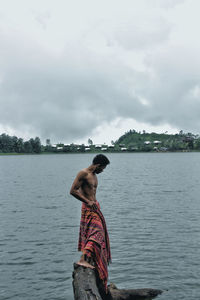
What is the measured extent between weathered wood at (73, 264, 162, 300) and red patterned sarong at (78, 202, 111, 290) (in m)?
0.26

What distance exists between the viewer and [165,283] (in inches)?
521

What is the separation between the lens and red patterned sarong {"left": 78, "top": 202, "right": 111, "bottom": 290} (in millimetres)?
9227

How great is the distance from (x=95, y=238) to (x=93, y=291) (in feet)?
5.27

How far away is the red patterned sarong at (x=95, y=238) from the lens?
9.23m

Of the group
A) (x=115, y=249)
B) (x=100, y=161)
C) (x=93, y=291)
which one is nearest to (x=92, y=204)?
(x=100, y=161)

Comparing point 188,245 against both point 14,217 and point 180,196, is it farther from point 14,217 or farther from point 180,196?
point 180,196

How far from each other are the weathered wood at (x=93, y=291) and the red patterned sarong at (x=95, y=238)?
26 cm

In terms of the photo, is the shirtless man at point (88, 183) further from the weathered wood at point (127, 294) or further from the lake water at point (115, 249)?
the lake water at point (115, 249)

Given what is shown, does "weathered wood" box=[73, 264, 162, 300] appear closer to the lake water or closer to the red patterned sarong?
the red patterned sarong

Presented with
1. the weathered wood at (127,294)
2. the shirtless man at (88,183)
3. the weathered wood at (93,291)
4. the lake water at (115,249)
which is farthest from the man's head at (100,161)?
the lake water at (115,249)

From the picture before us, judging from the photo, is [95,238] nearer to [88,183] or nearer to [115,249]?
[88,183]

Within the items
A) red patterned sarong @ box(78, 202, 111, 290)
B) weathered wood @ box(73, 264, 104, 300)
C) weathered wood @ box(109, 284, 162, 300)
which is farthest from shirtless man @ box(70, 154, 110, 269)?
weathered wood @ box(109, 284, 162, 300)

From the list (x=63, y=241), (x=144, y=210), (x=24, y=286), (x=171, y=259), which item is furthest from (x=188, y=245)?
(x=144, y=210)

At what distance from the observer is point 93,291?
26.1 feet
